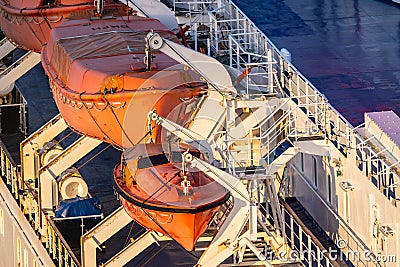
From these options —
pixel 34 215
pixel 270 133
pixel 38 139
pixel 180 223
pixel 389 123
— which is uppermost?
pixel 389 123

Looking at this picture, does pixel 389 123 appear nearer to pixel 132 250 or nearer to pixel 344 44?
pixel 132 250

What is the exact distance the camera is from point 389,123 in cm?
2978

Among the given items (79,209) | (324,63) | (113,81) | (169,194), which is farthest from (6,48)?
(169,194)

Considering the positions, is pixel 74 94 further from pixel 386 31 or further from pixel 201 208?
pixel 386 31

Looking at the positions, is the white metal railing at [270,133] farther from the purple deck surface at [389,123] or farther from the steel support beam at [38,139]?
the steel support beam at [38,139]

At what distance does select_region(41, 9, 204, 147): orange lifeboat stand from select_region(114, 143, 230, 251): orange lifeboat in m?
1.11

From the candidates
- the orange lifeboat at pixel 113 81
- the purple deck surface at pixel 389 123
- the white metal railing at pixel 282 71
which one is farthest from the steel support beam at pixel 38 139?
the purple deck surface at pixel 389 123

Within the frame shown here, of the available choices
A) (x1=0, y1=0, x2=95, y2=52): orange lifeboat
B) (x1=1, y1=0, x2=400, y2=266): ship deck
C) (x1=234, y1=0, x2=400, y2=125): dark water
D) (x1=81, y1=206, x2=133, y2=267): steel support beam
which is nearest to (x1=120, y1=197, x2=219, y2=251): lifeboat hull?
(x1=81, y1=206, x2=133, y2=267): steel support beam

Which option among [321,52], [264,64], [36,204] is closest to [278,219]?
[264,64]

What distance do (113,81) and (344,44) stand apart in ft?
34.9

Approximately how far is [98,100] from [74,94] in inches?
36.9

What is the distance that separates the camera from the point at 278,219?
99.5 ft

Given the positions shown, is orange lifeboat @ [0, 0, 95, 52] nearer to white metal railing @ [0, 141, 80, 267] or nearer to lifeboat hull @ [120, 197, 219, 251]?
white metal railing @ [0, 141, 80, 267]

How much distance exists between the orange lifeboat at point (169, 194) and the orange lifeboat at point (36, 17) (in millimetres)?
9789
